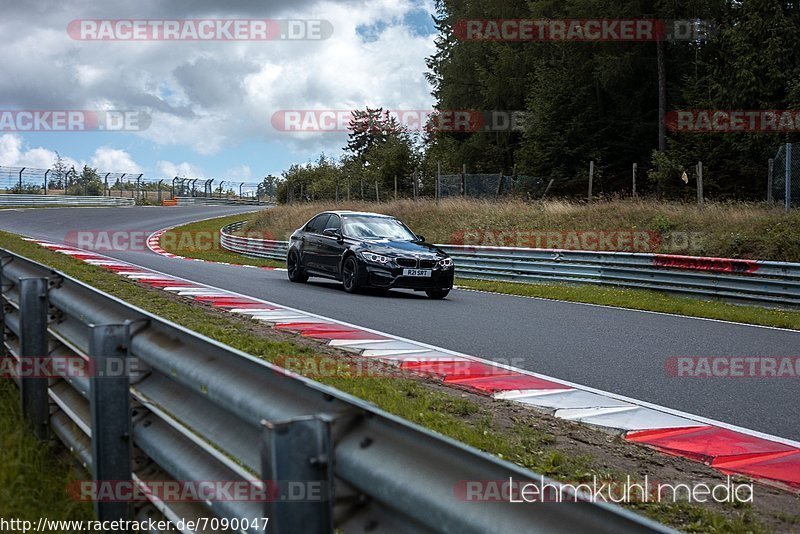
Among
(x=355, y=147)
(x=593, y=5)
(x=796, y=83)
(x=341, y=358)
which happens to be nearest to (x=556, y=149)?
(x=593, y=5)

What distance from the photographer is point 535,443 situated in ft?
16.8

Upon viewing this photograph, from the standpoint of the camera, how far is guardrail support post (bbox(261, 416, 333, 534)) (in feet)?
6.08

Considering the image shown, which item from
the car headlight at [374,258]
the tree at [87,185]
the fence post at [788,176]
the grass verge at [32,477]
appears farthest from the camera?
the tree at [87,185]

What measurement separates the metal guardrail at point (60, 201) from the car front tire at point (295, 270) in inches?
1779

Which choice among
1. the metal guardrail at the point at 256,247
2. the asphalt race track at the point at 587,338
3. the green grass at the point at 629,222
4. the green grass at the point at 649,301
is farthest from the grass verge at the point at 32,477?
the metal guardrail at the point at 256,247

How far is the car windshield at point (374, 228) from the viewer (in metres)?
15.0

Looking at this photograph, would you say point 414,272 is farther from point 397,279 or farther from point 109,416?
point 109,416

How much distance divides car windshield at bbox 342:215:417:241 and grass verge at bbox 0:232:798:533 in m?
6.91

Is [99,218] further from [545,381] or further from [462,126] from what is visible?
[545,381]

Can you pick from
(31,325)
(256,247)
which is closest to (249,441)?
(31,325)

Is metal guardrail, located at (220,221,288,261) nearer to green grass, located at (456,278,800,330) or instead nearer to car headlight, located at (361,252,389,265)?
green grass, located at (456,278,800,330)

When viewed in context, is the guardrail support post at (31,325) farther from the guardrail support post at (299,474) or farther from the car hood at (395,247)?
the car hood at (395,247)

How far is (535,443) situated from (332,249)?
10.4 metres

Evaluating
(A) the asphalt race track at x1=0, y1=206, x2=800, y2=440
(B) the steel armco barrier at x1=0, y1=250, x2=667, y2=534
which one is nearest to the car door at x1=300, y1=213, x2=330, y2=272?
(A) the asphalt race track at x1=0, y1=206, x2=800, y2=440
